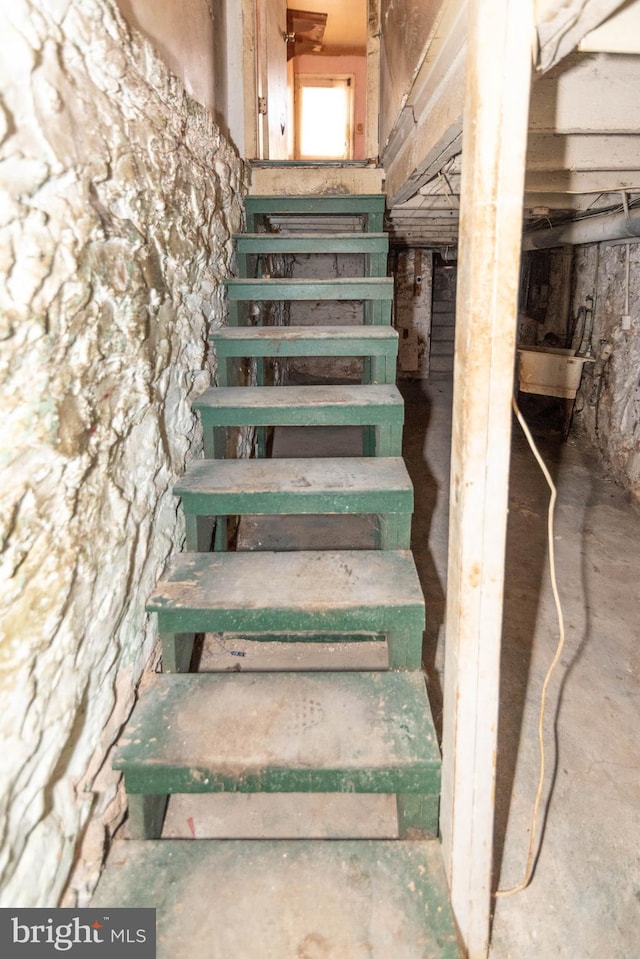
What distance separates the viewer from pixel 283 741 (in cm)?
132

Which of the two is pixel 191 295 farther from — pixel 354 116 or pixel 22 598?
pixel 354 116

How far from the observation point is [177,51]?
2033mm

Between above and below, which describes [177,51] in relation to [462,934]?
above

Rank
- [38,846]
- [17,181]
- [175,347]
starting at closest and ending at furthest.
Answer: [17,181] < [38,846] < [175,347]

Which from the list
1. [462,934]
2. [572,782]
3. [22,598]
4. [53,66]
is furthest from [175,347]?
[572,782]

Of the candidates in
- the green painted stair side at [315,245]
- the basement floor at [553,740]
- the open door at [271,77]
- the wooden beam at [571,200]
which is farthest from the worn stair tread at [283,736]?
the open door at [271,77]

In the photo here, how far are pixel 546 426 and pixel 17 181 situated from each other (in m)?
5.03

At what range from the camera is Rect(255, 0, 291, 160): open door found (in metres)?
3.59

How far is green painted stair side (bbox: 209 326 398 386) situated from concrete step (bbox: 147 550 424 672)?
943 millimetres

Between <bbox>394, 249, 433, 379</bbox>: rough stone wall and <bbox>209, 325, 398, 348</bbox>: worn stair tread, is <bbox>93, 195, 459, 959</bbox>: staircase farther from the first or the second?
<bbox>394, 249, 433, 379</bbox>: rough stone wall

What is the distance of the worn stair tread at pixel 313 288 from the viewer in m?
2.42

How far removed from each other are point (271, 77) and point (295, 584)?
4.07m

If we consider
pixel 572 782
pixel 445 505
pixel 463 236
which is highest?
pixel 463 236

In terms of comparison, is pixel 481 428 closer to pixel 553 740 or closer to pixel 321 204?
pixel 553 740
